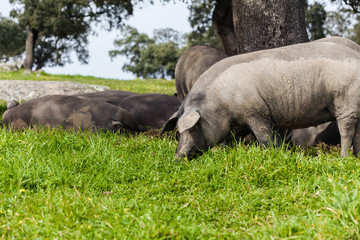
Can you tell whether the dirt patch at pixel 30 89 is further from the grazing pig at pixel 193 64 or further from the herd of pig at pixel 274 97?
the herd of pig at pixel 274 97

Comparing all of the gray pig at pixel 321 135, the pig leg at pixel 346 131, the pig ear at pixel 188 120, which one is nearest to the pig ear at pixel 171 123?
the pig ear at pixel 188 120

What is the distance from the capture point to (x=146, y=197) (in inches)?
161

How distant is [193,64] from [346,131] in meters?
4.52

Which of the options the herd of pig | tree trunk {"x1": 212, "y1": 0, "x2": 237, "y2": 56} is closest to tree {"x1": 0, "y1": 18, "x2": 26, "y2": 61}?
tree trunk {"x1": 212, "y1": 0, "x2": 237, "y2": 56}

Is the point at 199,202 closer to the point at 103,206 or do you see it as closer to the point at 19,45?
the point at 103,206

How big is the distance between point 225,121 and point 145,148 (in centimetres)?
126

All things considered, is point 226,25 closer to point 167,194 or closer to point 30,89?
point 30,89

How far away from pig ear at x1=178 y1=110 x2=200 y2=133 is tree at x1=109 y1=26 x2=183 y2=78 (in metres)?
43.8

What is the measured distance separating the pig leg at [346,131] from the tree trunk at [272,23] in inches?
97.9

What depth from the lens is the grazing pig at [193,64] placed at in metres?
8.84

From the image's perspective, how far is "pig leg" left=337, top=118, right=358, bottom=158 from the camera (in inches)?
204

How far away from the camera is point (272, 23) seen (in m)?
7.29

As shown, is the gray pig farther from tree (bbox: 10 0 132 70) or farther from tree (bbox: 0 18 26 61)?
tree (bbox: 0 18 26 61)

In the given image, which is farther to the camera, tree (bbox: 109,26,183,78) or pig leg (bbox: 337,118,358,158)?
tree (bbox: 109,26,183,78)
